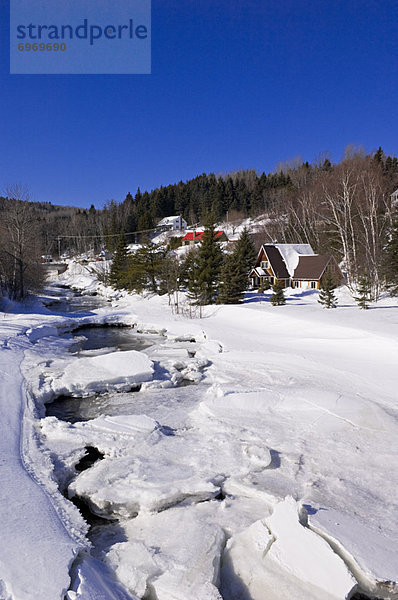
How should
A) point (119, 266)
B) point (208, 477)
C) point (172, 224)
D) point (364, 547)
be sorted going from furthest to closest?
1. point (172, 224)
2. point (119, 266)
3. point (208, 477)
4. point (364, 547)

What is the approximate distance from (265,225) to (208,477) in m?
47.6

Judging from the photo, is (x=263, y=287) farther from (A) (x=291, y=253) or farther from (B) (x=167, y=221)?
(B) (x=167, y=221)

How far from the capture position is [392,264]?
74.7 ft

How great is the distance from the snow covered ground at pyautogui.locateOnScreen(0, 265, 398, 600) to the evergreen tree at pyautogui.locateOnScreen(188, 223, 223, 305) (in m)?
13.2

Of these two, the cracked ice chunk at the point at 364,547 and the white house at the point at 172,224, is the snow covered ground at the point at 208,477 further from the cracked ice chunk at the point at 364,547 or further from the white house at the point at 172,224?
the white house at the point at 172,224

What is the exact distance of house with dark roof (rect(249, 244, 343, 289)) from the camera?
31.4m

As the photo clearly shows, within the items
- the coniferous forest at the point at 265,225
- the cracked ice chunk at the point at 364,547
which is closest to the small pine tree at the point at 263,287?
the coniferous forest at the point at 265,225

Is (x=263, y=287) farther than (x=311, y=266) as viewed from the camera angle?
No

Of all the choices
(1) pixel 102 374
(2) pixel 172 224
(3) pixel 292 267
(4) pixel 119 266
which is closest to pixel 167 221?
(2) pixel 172 224

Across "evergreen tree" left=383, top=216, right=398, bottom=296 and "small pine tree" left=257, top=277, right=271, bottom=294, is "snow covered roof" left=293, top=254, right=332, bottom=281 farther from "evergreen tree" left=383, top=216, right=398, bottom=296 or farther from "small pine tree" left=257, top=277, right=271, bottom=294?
"evergreen tree" left=383, top=216, right=398, bottom=296

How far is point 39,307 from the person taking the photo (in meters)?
24.8

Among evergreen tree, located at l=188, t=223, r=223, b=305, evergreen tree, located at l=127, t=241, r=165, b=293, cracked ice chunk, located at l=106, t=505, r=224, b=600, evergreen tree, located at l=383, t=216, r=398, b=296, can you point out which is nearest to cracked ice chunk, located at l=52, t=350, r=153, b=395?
cracked ice chunk, located at l=106, t=505, r=224, b=600

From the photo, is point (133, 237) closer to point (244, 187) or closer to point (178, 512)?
point (244, 187)

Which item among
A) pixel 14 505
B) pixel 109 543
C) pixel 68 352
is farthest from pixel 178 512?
pixel 68 352
